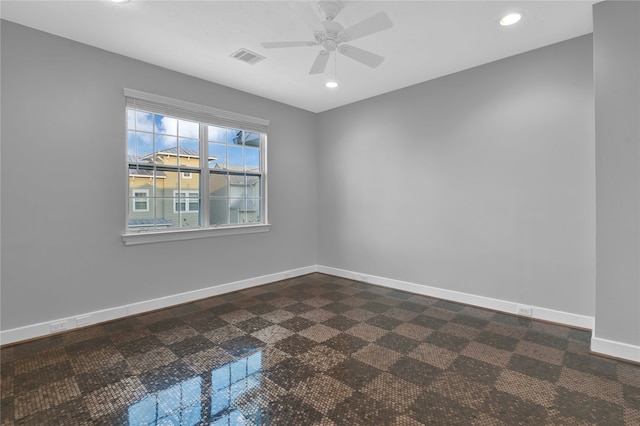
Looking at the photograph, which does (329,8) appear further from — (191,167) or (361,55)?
(191,167)

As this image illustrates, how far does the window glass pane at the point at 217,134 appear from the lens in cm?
422

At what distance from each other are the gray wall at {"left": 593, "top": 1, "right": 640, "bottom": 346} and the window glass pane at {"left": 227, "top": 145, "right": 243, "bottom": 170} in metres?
4.12

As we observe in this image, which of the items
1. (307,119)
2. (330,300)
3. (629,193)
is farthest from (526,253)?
(307,119)

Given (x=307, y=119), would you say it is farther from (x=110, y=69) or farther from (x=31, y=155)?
(x=31, y=155)

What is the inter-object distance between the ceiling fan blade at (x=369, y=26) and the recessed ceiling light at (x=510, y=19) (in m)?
1.37

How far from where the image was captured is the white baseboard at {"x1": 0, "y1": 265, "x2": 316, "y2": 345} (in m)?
2.82

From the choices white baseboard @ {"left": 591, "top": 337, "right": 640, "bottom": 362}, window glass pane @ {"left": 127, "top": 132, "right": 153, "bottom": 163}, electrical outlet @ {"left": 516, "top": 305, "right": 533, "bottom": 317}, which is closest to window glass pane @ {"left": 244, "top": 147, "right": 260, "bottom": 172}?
window glass pane @ {"left": 127, "top": 132, "right": 153, "bottom": 163}

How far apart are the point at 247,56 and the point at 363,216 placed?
286 centimetres

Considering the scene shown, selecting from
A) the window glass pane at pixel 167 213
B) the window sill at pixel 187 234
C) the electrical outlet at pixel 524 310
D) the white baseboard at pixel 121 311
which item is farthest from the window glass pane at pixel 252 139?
the electrical outlet at pixel 524 310

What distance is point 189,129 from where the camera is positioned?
401cm

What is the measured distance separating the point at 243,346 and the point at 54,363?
150 centimetres

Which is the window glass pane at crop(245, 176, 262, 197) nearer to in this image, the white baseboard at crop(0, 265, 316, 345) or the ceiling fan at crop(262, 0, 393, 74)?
the white baseboard at crop(0, 265, 316, 345)

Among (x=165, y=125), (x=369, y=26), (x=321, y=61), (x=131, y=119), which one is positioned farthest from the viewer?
(x=165, y=125)

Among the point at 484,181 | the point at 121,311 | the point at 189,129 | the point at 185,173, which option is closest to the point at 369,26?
the point at 484,181
